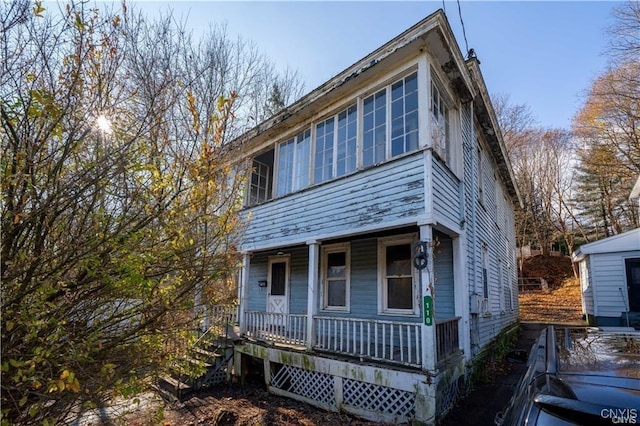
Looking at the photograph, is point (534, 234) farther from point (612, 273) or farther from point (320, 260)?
point (320, 260)

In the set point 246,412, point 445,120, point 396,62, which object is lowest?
point 246,412

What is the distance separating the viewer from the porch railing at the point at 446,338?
19.2 ft

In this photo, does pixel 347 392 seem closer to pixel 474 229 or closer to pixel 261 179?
pixel 474 229

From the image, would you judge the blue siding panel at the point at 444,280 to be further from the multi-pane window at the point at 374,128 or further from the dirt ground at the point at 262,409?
the multi-pane window at the point at 374,128

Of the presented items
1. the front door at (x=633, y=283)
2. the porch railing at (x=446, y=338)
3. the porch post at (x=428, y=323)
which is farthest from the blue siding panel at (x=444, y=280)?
the front door at (x=633, y=283)

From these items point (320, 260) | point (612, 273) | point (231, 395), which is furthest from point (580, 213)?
point (231, 395)

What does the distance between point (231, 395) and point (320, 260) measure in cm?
382

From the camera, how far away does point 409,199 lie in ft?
20.1

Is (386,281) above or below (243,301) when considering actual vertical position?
above

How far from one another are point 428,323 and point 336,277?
12.5 feet

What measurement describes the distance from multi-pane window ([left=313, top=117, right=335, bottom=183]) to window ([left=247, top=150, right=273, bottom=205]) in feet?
10.1

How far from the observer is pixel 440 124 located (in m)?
7.14

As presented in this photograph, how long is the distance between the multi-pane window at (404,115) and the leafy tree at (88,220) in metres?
4.24

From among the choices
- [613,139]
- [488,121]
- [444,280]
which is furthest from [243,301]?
[613,139]
